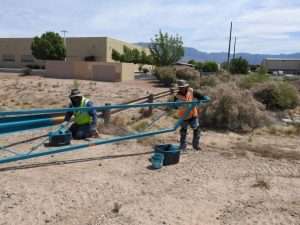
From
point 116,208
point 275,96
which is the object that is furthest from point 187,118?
point 275,96

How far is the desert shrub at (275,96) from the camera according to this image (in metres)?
15.6

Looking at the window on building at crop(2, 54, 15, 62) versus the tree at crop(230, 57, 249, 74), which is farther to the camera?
the window on building at crop(2, 54, 15, 62)

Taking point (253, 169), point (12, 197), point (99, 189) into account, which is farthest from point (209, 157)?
point (12, 197)

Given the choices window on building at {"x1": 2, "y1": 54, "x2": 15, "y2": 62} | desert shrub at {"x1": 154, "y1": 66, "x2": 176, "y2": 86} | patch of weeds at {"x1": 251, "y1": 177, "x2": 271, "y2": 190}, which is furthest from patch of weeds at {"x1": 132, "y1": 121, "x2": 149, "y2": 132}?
window on building at {"x1": 2, "y1": 54, "x2": 15, "y2": 62}

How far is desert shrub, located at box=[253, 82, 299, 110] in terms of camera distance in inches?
612

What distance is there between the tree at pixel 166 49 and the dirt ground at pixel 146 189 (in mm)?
43106

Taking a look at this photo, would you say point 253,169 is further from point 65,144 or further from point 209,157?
point 65,144

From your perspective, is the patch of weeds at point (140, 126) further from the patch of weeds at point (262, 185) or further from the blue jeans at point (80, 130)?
the patch of weeds at point (262, 185)

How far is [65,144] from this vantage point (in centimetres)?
741

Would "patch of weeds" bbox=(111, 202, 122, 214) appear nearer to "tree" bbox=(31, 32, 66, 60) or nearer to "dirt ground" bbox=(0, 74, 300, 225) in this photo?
"dirt ground" bbox=(0, 74, 300, 225)

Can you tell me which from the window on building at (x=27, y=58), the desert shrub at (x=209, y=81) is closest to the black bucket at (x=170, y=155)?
the desert shrub at (x=209, y=81)

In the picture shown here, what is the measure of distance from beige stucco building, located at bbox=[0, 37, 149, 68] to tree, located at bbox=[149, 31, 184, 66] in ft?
40.0

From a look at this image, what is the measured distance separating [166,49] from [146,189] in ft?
151

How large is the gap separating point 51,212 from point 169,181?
6.84 ft
